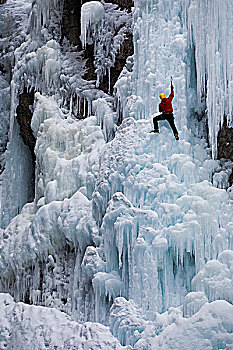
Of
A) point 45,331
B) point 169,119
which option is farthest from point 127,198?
point 45,331

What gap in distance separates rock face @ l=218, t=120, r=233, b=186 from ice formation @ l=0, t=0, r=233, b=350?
183 millimetres

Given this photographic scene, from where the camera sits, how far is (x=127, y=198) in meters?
10.6

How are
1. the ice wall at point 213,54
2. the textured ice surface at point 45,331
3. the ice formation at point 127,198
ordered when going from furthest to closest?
the ice wall at point 213,54
the textured ice surface at point 45,331
the ice formation at point 127,198

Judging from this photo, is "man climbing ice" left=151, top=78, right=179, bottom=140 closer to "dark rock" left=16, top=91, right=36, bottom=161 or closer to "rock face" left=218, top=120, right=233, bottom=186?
"rock face" left=218, top=120, right=233, bottom=186

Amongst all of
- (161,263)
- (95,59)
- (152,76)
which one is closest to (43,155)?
(95,59)

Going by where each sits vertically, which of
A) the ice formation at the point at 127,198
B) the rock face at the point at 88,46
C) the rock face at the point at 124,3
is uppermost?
the rock face at the point at 124,3

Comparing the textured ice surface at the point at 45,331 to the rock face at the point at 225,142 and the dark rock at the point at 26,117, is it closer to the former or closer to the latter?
the rock face at the point at 225,142

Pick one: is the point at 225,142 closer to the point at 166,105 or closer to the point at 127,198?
the point at 166,105

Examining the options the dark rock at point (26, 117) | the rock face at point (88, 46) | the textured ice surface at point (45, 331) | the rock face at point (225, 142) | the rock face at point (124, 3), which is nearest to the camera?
the textured ice surface at point (45, 331)

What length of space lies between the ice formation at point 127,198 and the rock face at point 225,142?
18cm

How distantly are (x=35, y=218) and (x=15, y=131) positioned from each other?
3.08 m

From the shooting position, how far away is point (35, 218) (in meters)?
12.4

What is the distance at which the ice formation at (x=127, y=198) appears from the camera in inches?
388

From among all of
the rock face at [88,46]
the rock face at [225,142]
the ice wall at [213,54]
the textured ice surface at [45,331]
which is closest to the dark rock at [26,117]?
the rock face at [88,46]
